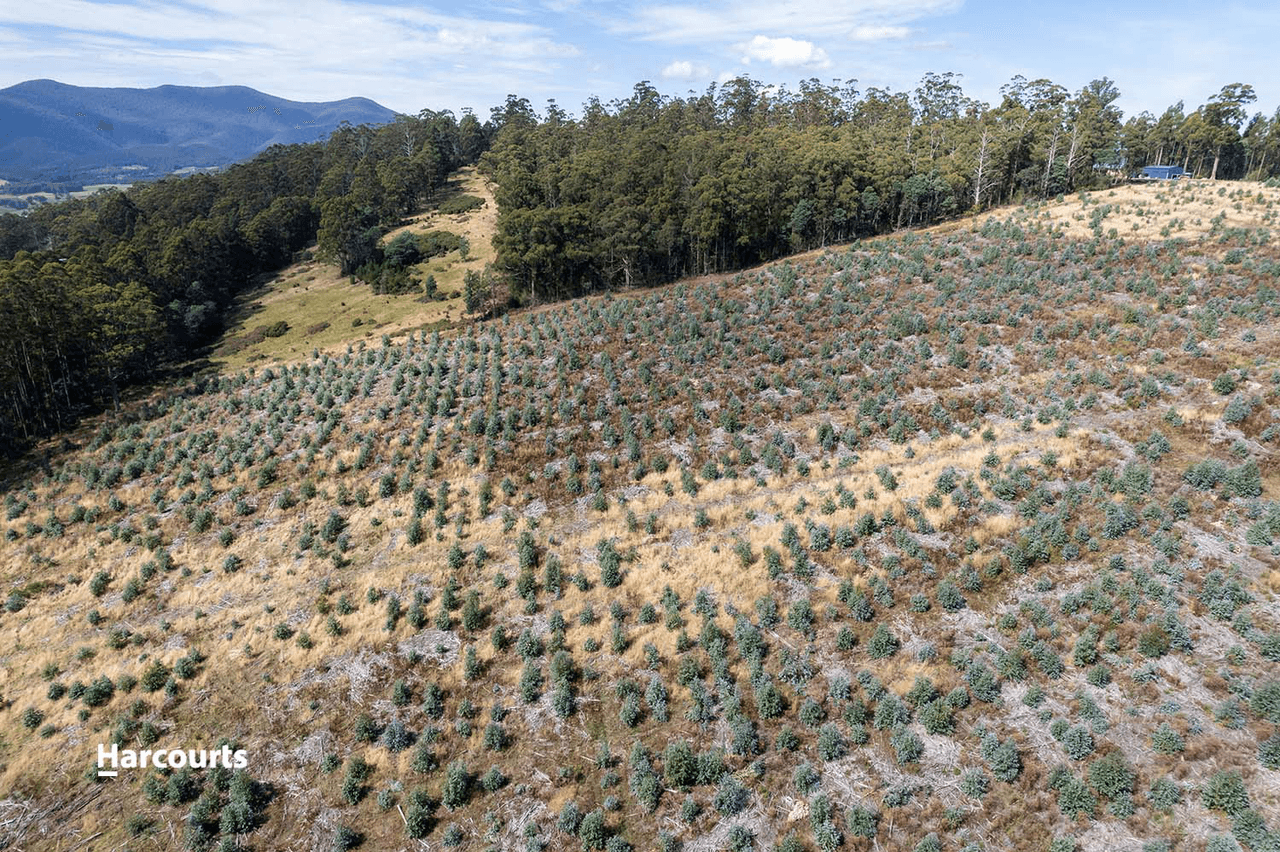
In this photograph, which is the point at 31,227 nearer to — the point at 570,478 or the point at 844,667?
the point at 570,478

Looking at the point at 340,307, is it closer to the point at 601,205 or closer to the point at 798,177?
the point at 601,205

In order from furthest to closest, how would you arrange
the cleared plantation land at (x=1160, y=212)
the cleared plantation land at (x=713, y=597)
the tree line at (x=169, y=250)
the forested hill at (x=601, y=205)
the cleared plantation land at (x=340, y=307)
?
the cleared plantation land at (x=340, y=307) < the forested hill at (x=601, y=205) < the tree line at (x=169, y=250) < the cleared plantation land at (x=1160, y=212) < the cleared plantation land at (x=713, y=597)

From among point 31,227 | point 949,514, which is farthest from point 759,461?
point 31,227

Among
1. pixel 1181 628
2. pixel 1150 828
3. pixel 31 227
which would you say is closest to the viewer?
pixel 1150 828

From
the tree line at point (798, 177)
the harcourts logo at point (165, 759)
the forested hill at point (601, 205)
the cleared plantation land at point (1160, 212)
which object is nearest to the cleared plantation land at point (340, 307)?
the forested hill at point (601, 205)

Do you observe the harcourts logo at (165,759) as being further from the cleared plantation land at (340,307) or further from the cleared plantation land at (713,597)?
the cleared plantation land at (340,307)
